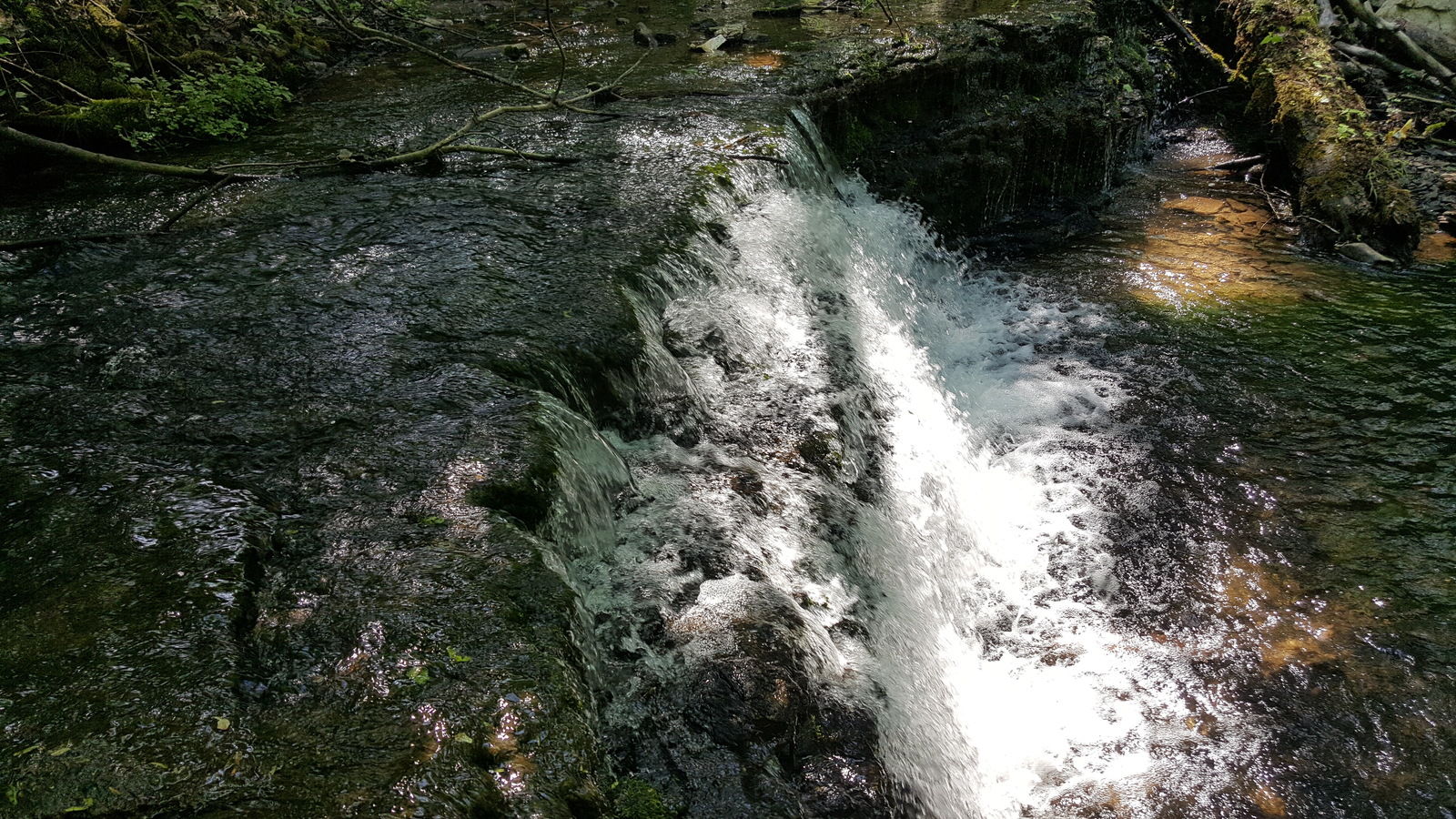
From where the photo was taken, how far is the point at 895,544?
3.96 meters

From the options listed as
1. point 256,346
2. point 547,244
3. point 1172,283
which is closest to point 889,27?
point 1172,283

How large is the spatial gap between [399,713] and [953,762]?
84.3 inches

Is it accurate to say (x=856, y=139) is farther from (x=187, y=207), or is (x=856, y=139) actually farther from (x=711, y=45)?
(x=187, y=207)

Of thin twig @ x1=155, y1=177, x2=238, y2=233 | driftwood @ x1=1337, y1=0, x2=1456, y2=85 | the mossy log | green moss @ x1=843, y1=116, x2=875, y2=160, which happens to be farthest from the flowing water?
driftwood @ x1=1337, y1=0, x2=1456, y2=85

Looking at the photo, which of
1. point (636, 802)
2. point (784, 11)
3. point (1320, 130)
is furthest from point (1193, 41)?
point (636, 802)

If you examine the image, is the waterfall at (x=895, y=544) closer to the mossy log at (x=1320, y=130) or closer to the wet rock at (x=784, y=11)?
the mossy log at (x=1320, y=130)

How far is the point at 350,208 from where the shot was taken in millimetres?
4840

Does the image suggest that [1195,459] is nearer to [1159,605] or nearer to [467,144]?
[1159,605]

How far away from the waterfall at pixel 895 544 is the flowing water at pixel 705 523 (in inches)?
0.9

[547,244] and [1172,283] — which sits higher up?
[547,244]

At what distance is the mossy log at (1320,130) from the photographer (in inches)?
263

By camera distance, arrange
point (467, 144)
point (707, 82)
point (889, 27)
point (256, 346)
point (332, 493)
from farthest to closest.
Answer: point (889, 27) → point (707, 82) → point (467, 144) → point (256, 346) → point (332, 493)

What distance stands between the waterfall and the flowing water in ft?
0.08

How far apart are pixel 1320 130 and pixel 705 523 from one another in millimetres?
7356
